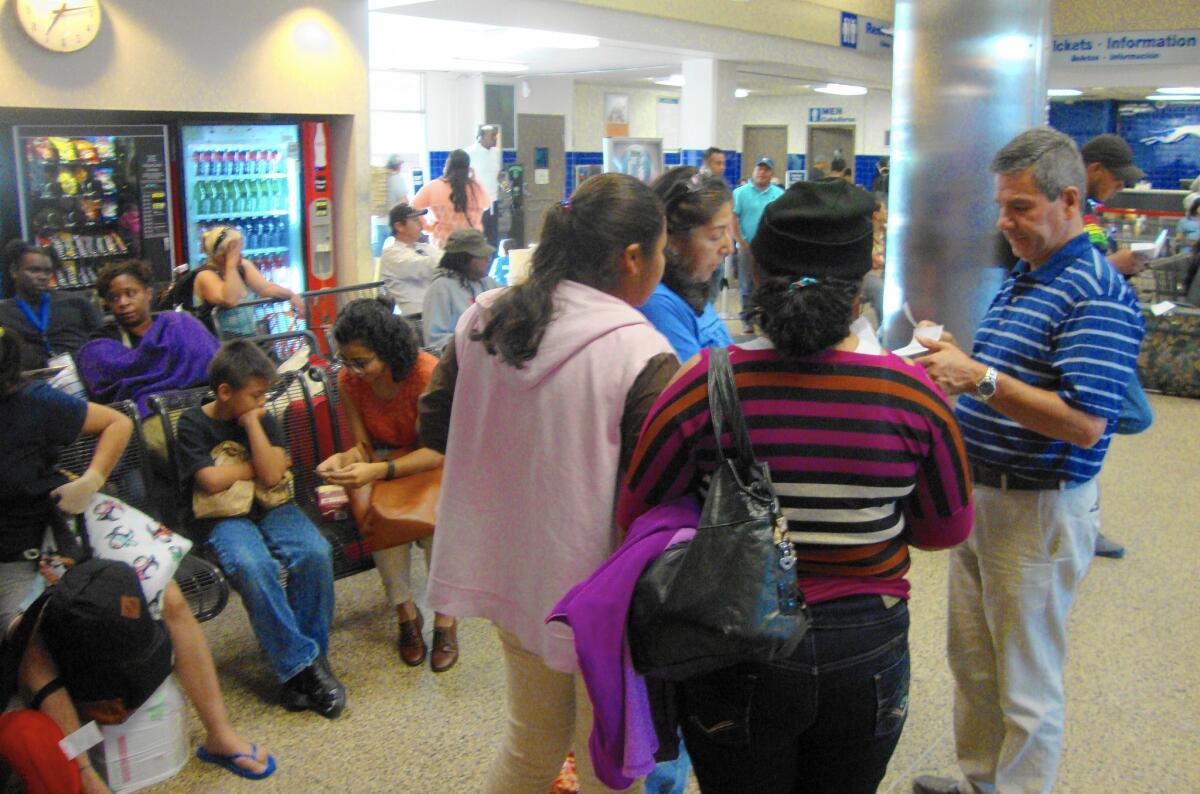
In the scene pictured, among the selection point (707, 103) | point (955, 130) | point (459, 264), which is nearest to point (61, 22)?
point (459, 264)

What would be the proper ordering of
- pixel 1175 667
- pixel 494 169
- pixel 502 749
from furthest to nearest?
pixel 494 169 → pixel 1175 667 → pixel 502 749

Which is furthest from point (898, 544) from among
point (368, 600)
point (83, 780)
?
point (368, 600)

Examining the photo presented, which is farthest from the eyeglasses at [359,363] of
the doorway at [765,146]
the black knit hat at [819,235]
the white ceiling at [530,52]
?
the doorway at [765,146]

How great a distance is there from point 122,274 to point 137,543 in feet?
5.77

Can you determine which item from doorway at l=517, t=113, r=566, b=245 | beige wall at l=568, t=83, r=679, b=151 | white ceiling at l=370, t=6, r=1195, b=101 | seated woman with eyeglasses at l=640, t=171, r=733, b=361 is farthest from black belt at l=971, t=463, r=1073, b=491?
beige wall at l=568, t=83, r=679, b=151

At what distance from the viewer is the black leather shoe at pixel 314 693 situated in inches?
133

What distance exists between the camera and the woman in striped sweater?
164 centimetres

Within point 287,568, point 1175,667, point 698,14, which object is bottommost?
point 1175,667

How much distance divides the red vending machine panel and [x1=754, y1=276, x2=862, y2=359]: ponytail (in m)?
7.00

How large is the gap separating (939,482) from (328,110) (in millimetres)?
7038

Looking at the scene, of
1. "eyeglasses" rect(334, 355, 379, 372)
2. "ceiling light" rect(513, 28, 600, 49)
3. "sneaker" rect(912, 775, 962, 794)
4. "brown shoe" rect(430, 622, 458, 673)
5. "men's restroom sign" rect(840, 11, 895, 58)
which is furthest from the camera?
"men's restroom sign" rect(840, 11, 895, 58)

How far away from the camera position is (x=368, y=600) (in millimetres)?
4285

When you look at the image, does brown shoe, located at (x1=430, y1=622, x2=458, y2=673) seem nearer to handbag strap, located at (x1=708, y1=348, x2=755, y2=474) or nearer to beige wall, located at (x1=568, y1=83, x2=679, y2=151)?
handbag strap, located at (x1=708, y1=348, x2=755, y2=474)

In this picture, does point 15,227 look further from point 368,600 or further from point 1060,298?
point 1060,298
